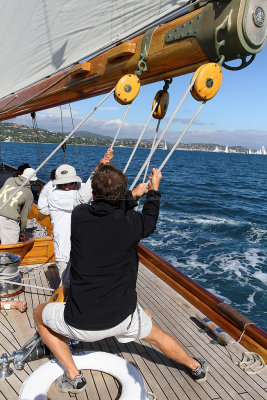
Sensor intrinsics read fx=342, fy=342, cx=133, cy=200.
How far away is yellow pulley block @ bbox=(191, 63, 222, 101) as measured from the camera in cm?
230

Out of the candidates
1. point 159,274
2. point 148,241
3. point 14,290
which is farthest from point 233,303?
point 14,290

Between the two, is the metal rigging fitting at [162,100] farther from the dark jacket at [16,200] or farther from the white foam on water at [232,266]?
the white foam on water at [232,266]

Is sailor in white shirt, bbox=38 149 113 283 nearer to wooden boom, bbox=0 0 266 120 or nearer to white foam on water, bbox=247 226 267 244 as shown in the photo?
wooden boom, bbox=0 0 266 120

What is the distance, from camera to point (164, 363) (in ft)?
9.46

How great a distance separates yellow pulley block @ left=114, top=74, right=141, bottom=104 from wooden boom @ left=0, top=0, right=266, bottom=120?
0.15m

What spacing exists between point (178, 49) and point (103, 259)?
158cm

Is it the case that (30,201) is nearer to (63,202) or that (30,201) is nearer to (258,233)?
(63,202)

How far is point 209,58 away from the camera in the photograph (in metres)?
2.33

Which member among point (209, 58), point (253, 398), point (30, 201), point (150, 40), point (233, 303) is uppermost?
point (150, 40)

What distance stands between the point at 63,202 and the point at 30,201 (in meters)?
1.33

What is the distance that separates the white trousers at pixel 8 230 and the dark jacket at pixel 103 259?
2489mm

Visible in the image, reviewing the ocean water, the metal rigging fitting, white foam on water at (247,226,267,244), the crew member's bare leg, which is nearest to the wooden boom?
the metal rigging fitting

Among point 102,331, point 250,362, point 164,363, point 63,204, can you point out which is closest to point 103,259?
point 102,331

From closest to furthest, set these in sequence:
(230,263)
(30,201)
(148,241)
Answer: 1. (30,201)
2. (230,263)
3. (148,241)
